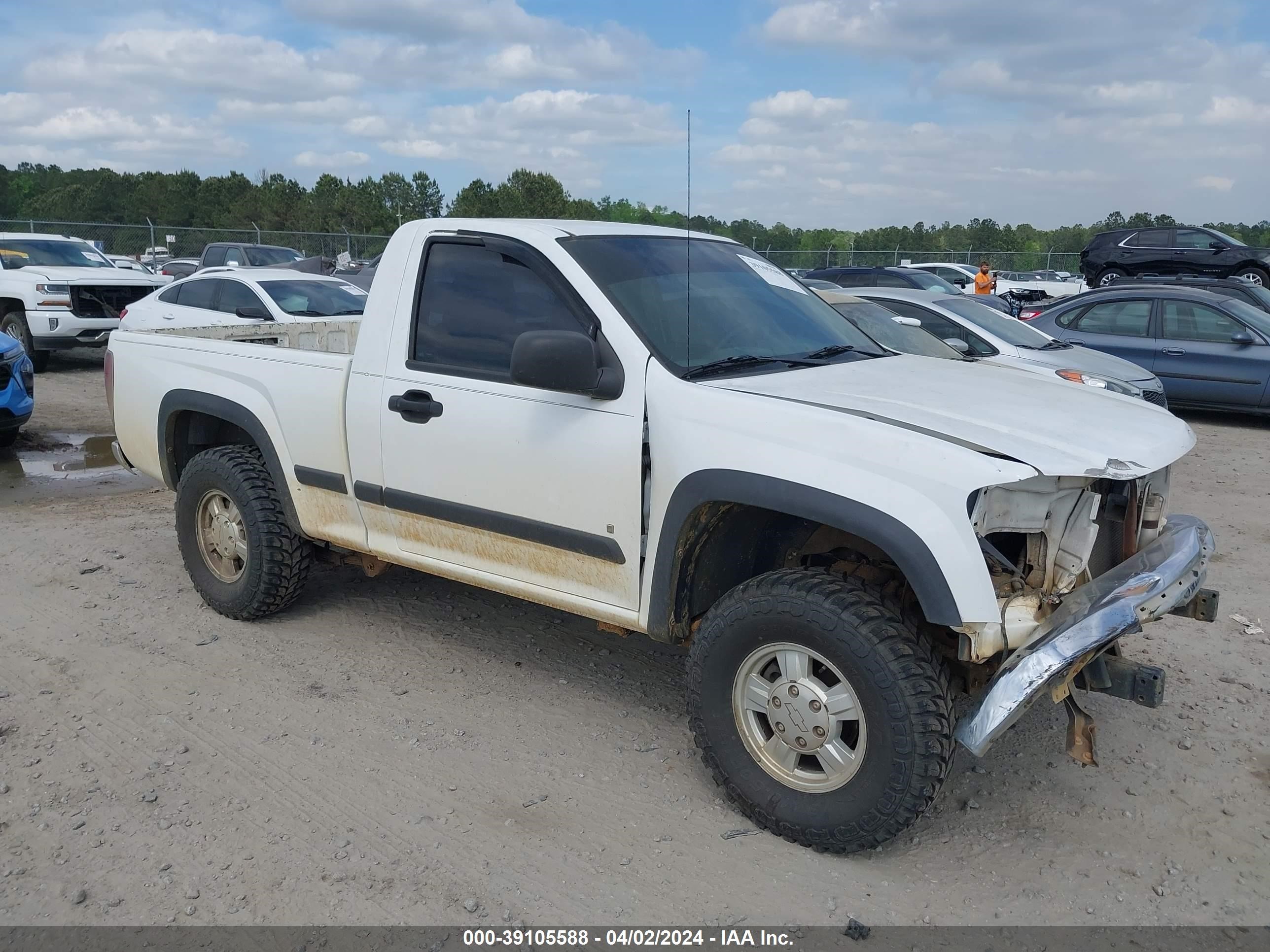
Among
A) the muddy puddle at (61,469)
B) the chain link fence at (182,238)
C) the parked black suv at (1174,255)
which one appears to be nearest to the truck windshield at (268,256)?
the chain link fence at (182,238)

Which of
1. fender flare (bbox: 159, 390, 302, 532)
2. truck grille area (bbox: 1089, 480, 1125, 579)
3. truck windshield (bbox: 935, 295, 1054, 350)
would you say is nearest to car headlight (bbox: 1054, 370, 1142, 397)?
truck windshield (bbox: 935, 295, 1054, 350)

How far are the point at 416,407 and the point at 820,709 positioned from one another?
1.99m

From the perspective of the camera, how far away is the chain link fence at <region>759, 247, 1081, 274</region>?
A: 37.0 metres

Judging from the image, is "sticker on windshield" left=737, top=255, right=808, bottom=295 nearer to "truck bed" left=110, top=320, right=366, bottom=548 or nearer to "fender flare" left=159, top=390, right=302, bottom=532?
"truck bed" left=110, top=320, right=366, bottom=548

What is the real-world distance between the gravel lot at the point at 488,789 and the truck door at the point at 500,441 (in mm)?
701

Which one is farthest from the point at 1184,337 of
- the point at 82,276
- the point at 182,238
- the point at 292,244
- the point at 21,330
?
the point at 182,238

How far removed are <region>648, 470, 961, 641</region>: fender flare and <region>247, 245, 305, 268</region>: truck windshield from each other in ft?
64.4

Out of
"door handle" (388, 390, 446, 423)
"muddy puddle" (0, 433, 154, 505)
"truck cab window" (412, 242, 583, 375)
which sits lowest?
"muddy puddle" (0, 433, 154, 505)

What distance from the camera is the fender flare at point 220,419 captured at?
488 centimetres

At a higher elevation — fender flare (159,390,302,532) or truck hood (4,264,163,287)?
truck hood (4,264,163,287)

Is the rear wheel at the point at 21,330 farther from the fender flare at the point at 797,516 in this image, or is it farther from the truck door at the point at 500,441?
the fender flare at the point at 797,516

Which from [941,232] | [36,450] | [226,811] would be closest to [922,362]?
[226,811]

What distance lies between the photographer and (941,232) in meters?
48.7
